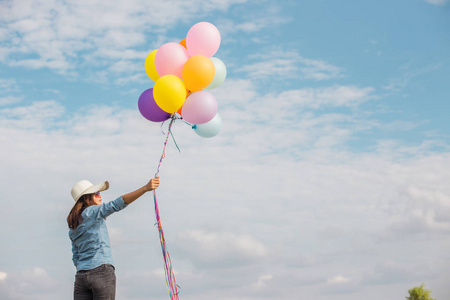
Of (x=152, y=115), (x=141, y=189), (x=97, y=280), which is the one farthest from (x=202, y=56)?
(x=97, y=280)

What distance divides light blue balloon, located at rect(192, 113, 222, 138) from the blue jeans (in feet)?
7.48

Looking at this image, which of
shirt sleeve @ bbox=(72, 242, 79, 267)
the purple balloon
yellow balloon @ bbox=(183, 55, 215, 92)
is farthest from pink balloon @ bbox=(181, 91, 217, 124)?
shirt sleeve @ bbox=(72, 242, 79, 267)

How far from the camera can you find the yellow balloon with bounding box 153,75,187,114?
550 centimetres

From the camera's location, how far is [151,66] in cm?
636

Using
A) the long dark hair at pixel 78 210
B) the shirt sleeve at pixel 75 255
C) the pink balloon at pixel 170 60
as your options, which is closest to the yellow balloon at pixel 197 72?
the pink balloon at pixel 170 60

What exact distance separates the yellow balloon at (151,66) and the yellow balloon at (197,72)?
0.85m

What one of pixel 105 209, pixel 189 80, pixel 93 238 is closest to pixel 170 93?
pixel 189 80

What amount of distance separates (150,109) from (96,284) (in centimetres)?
249

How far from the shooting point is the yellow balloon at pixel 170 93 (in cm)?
550

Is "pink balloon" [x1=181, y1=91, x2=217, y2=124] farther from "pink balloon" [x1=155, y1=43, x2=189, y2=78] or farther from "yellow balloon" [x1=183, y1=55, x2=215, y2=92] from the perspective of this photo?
"pink balloon" [x1=155, y1=43, x2=189, y2=78]

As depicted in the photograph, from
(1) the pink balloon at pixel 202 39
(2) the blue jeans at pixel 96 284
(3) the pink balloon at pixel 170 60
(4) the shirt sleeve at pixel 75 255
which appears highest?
(1) the pink balloon at pixel 202 39

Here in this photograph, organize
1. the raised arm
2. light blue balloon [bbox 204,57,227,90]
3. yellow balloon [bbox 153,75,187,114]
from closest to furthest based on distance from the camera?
the raised arm < yellow balloon [bbox 153,75,187,114] < light blue balloon [bbox 204,57,227,90]

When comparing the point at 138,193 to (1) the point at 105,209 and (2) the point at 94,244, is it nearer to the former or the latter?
(1) the point at 105,209

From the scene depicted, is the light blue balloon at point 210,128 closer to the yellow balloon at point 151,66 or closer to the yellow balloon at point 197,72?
the yellow balloon at point 197,72
